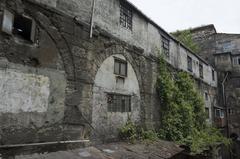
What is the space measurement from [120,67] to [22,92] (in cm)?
476

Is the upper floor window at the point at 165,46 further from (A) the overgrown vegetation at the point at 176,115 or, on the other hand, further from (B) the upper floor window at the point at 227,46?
(B) the upper floor window at the point at 227,46

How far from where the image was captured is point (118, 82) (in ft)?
30.5

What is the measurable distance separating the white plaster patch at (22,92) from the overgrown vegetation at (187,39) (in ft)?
65.3

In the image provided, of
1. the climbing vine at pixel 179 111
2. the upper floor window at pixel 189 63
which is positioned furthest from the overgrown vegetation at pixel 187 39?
the climbing vine at pixel 179 111

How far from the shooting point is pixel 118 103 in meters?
9.11

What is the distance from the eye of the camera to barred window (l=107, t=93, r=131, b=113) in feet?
28.5

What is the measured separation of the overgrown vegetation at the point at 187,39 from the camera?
23.4 metres

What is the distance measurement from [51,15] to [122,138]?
5.74 m

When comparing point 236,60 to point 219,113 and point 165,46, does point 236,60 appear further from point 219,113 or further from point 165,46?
point 165,46

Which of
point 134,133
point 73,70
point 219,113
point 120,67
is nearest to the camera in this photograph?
point 73,70

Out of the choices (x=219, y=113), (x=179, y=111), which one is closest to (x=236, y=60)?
(x=219, y=113)

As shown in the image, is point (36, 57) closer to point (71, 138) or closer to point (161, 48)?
point (71, 138)

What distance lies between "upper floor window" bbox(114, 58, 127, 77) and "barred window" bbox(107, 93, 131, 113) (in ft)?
3.44

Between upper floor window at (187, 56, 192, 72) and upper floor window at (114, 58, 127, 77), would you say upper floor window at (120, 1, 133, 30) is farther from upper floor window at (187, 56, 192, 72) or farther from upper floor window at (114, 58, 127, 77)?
upper floor window at (187, 56, 192, 72)
